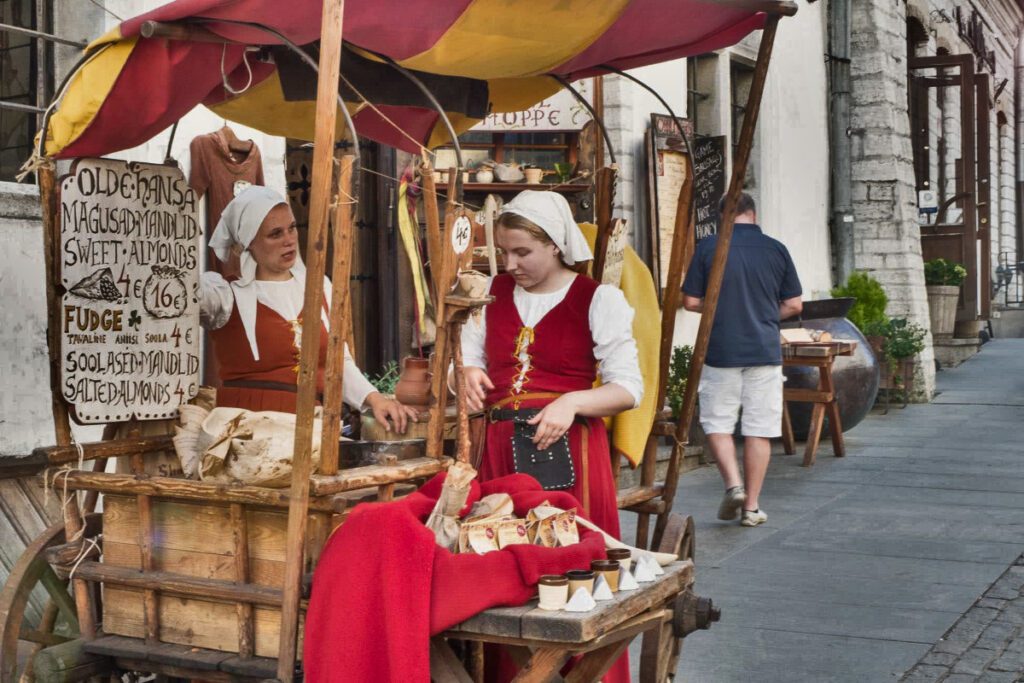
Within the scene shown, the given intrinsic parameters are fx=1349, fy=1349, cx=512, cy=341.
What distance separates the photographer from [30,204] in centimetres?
561

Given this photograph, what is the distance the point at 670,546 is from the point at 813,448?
573 cm

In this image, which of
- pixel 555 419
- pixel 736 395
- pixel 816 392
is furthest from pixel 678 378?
pixel 555 419

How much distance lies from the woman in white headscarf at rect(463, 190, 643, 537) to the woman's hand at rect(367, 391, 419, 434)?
22 cm

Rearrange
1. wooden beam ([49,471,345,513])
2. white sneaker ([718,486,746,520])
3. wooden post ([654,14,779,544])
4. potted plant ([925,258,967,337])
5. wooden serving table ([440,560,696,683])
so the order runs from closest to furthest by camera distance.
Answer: wooden serving table ([440,560,696,683]) → wooden beam ([49,471,345,513]) → wooden post ([654,14,779,544]) → white sneaker ([718,486,746,520]) → potted plant ([925,258,967,337])

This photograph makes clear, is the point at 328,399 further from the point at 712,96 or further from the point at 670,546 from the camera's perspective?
the point at 712,96

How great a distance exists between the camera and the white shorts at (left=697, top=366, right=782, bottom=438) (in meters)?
7.86

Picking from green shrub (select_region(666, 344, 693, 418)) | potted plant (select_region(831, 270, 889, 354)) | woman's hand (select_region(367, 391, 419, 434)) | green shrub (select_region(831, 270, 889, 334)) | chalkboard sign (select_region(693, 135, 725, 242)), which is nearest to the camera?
woman's hand (select_region(367, 391, 419, 434))

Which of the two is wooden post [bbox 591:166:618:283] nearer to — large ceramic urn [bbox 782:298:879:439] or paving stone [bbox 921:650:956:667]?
paving stone [bbox 921:650:956:667]

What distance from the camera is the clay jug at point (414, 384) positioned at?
3.92 metres

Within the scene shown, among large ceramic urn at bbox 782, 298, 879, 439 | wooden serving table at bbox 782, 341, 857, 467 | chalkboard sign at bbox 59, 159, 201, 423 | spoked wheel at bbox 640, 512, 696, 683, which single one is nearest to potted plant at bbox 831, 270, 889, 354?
large ceramic urn at bbox 782, 298, 879, 439

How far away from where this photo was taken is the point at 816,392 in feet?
32.6

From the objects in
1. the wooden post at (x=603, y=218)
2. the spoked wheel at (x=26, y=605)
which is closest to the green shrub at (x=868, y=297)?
the wooden post at (x=603, y=218)

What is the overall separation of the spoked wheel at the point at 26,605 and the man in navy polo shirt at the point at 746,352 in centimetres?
445

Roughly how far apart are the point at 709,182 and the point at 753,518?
4.23 m
